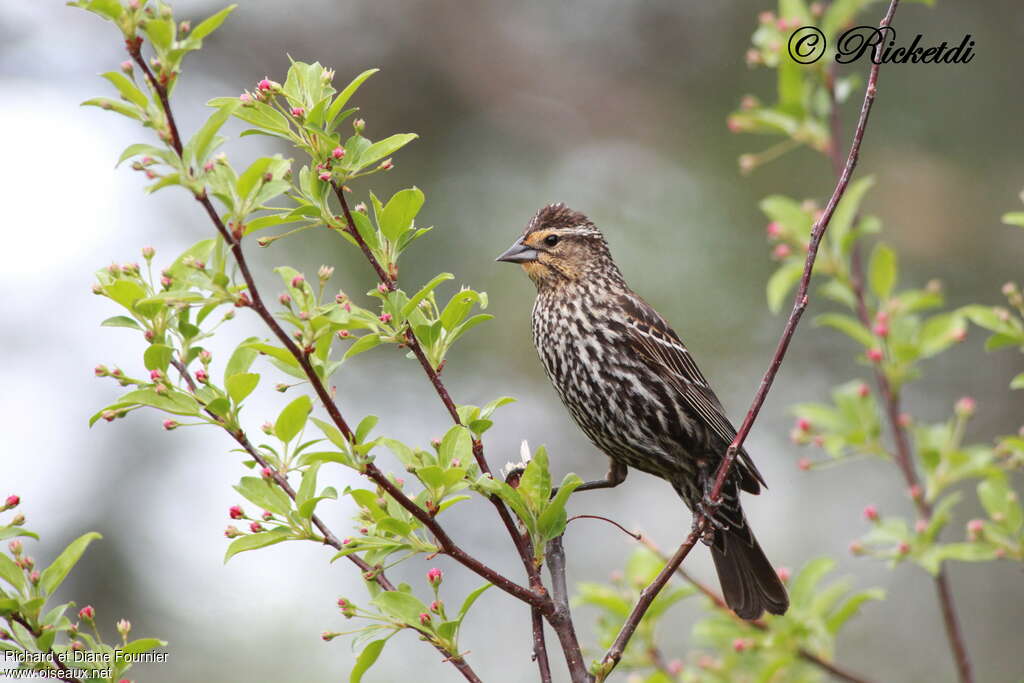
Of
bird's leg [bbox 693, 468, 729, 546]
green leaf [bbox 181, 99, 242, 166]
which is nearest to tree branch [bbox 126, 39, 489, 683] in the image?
green leaf [bbox 181, 99, 242, 166]

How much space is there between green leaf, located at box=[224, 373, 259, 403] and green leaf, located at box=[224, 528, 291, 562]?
254mm

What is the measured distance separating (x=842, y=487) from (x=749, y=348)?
129 centimetres

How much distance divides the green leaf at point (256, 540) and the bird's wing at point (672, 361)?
2.03m

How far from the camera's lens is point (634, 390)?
3812 millimetres

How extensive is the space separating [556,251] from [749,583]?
1341 millimetres

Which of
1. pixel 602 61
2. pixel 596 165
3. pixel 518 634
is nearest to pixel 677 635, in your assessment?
pixel 518 634

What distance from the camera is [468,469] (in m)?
2.26

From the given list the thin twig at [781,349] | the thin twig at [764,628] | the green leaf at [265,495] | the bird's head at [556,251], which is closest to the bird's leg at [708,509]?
the thin twig at [764,628]

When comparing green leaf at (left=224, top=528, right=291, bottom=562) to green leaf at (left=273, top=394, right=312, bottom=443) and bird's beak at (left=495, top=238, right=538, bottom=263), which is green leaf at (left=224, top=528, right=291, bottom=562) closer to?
green leaf at (left=273, top=394, right=312, bottom=443)

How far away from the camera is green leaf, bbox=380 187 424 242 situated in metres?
2.26

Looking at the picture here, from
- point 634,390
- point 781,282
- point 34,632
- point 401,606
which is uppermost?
point 781,282

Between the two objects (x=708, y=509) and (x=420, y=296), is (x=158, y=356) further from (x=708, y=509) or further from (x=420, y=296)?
(x=708, y=509)

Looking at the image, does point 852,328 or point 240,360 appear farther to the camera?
point 852,328

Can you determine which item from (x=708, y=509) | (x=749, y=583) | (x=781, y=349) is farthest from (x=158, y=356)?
(x=749, y=583)
